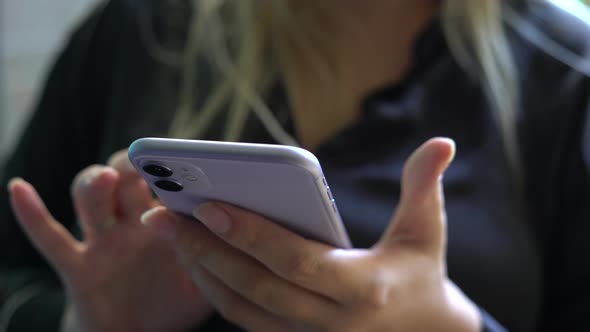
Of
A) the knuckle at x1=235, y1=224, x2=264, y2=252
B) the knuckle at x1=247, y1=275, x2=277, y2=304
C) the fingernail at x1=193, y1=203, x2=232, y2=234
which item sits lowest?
the knuckle at x1=247, y1=275, x2=277, y2=304

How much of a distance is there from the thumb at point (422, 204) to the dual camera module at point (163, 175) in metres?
0.16

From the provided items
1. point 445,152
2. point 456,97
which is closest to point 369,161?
point 456,97

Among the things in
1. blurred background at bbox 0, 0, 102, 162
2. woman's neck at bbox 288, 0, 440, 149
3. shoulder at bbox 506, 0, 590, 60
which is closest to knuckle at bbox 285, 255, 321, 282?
woman's neck at bbox 288, 0, 440, 149

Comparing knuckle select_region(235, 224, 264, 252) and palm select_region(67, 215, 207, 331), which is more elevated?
knuckle select_region(235, 224, 264, 252)

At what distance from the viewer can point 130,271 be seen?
1.67 feet

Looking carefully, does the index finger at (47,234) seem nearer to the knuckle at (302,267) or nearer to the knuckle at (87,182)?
the knuckle at (87,182)

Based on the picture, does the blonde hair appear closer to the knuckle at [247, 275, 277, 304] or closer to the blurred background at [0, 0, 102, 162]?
the knuckle at [247, 275, 277, 304]

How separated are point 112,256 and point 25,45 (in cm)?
84

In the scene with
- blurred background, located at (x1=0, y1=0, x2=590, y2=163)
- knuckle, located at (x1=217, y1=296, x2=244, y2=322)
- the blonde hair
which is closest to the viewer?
knuckle, located at (x1=217, y1=296, x2=244, y2=322)

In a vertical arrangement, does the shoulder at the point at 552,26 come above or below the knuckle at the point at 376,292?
above

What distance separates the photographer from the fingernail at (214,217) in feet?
1.17

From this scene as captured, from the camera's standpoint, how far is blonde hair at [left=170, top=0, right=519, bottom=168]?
631mm

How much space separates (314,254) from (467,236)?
0.25 m

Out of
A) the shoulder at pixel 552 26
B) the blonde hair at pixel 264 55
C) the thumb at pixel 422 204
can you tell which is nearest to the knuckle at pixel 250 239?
the thumb at pixel 422 204
